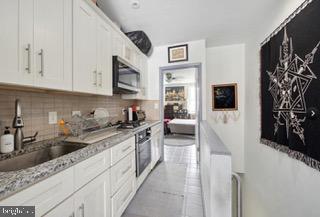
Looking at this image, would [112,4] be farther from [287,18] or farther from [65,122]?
[287,18]

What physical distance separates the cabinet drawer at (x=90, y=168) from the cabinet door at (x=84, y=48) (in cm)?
65

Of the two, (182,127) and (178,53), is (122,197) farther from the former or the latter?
(182,127)

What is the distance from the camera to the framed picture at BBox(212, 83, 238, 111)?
122 inches

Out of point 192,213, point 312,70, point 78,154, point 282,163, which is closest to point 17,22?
point 78,154

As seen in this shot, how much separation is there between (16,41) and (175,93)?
22.9ft

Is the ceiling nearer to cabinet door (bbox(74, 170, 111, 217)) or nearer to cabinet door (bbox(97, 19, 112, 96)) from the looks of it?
cabinet door (bbox(97, 19, 112, 96))

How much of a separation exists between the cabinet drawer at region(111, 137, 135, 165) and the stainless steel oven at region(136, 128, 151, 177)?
0.17 m

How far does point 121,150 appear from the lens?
1.52 metres

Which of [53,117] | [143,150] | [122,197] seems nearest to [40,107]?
[53,117]

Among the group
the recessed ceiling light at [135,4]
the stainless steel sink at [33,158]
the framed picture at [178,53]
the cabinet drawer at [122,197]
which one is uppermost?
the recessed ceiling light at [135,4]

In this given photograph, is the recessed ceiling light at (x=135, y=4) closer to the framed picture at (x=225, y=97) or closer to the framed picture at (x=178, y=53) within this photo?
the framed picture at (x=178, y=53)

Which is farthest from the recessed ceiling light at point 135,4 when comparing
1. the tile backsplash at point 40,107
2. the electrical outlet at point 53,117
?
the electrical outlet at point 53,117

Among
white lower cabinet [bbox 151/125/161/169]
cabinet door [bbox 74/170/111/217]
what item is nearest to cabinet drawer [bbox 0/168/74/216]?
cabinet door [bbox 74/170/111/217]

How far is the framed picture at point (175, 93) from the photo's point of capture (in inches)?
296
